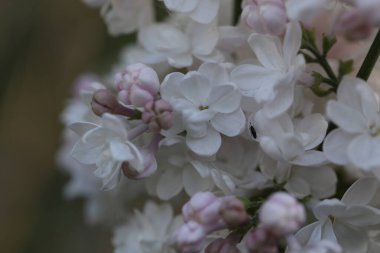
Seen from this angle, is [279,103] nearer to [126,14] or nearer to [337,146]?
[337,146]

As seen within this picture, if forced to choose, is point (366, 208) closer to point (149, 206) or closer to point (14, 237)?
point (149, 206)

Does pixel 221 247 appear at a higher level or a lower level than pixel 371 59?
lower

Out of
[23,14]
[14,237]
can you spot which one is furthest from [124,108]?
[23,14]

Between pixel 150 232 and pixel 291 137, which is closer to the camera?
pixel 291 137

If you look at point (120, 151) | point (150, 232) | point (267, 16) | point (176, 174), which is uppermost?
point (267, 16)

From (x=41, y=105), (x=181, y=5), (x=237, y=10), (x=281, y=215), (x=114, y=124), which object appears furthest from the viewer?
(x=41, y=105)

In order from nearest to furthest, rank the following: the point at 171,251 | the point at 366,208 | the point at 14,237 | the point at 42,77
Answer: the point at 366,208, the point at 171,251, the point at 14,237, the point at 42,77

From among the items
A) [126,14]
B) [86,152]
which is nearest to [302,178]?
[86,152]
